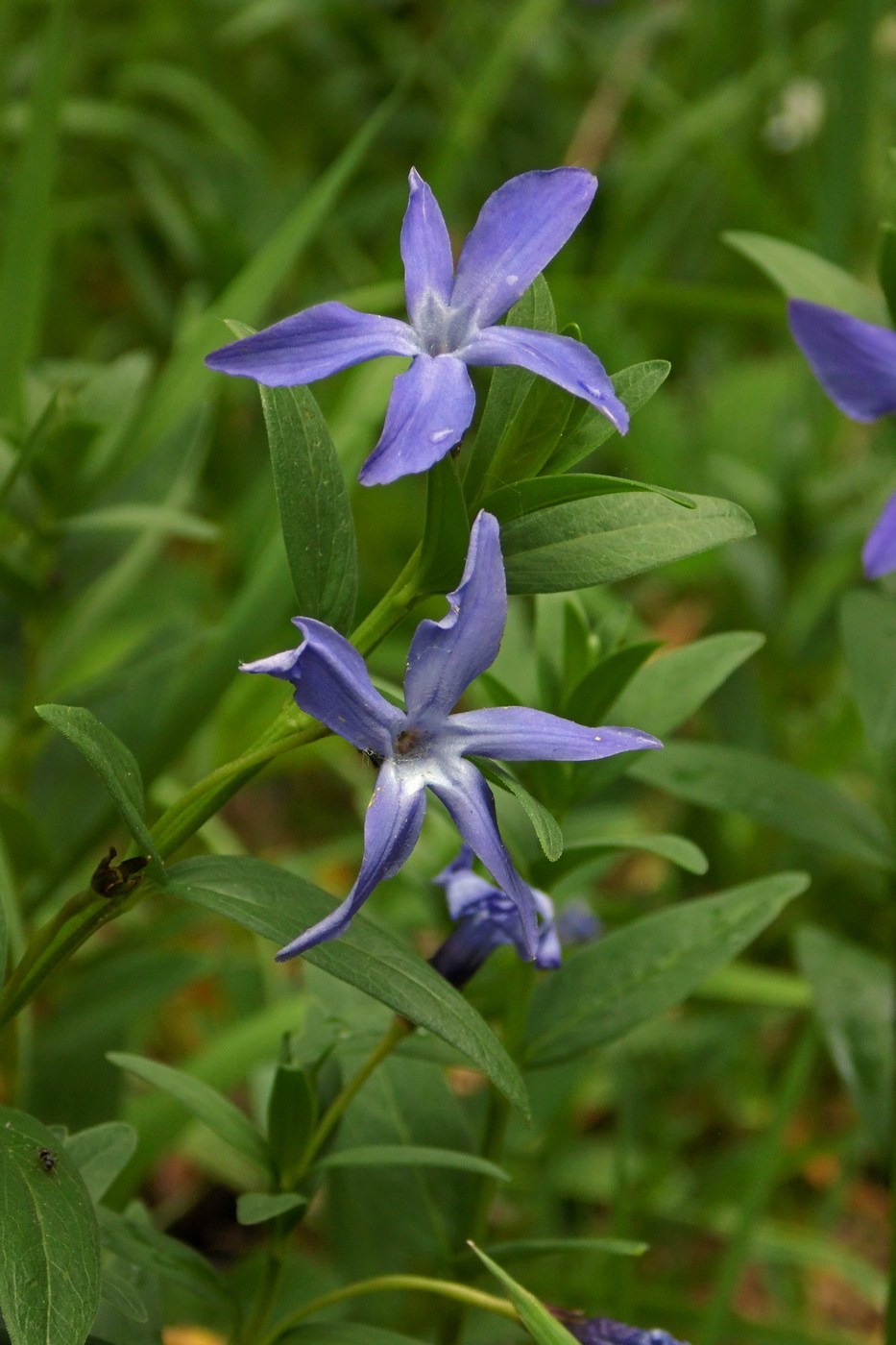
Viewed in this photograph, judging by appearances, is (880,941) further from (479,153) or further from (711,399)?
(479,153)

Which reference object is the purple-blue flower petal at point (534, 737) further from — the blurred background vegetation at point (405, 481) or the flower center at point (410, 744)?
the blurred background vegetation at point (405, 481)

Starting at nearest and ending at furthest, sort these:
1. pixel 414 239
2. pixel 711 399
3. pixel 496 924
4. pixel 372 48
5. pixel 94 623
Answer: pixel 414 239
pixel 496 924
pixel 94 623
pixel 711 399
pixel 372 48

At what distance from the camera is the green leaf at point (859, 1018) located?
1035 millimetres

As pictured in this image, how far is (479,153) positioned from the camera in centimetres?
234

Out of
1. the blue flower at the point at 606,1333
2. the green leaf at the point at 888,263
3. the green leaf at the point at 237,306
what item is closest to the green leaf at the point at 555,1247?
the blue flower at the point at 606,1333

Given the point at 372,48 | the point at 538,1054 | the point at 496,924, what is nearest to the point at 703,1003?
the point at 538,1054

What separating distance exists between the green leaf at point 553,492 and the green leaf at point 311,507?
0.20 ft

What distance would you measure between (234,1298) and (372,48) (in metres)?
2.04

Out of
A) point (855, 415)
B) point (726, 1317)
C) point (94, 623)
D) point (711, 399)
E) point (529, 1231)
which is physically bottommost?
point (529, 1231)

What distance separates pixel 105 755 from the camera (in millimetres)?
561

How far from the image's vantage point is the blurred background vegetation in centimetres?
111

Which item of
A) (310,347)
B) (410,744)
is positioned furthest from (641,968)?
(310,347)

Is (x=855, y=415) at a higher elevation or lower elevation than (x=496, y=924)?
higher

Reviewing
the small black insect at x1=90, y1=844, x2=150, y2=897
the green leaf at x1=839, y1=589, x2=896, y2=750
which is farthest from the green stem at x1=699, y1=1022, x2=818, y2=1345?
the small black insect at x1=90, y1=844, x2=150, y2=897
